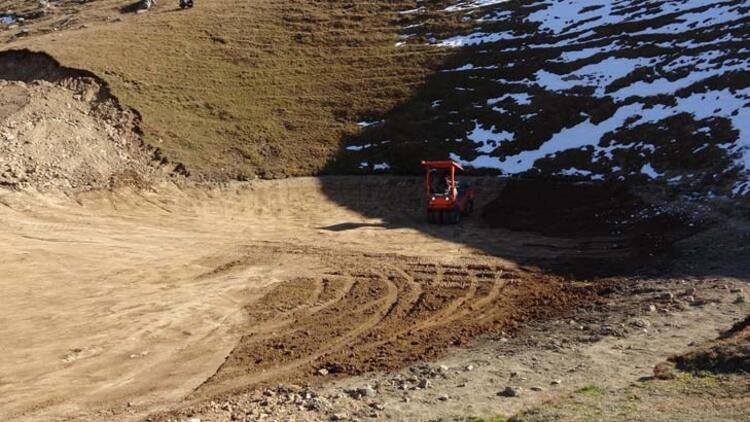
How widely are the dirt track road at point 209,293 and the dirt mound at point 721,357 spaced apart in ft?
14.8

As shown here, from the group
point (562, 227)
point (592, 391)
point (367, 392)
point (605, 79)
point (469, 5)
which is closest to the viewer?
point (592, 391)

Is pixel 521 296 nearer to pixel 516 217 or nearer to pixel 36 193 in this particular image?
pixel 516 217

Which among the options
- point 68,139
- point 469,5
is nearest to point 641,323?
point 68,139

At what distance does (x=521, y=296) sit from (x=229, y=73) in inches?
1018

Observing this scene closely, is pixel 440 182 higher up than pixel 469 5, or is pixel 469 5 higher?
pixel 469 5

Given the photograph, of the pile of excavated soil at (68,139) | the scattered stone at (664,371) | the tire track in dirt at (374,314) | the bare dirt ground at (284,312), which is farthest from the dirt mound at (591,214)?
the pile of excavated soil at (68,139)

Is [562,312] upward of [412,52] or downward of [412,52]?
downward

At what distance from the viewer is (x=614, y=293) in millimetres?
16859

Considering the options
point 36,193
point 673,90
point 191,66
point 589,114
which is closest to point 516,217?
point 589,114

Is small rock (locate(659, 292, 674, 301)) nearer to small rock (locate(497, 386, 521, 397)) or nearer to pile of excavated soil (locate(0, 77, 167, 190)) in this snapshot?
small rock (locate(497, 386, 521, 397))

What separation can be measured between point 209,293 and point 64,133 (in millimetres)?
15792

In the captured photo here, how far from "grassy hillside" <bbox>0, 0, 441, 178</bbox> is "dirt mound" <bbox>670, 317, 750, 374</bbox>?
22.0m

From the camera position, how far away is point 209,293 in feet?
58.9

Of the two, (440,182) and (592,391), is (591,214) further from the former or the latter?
(592,391)
